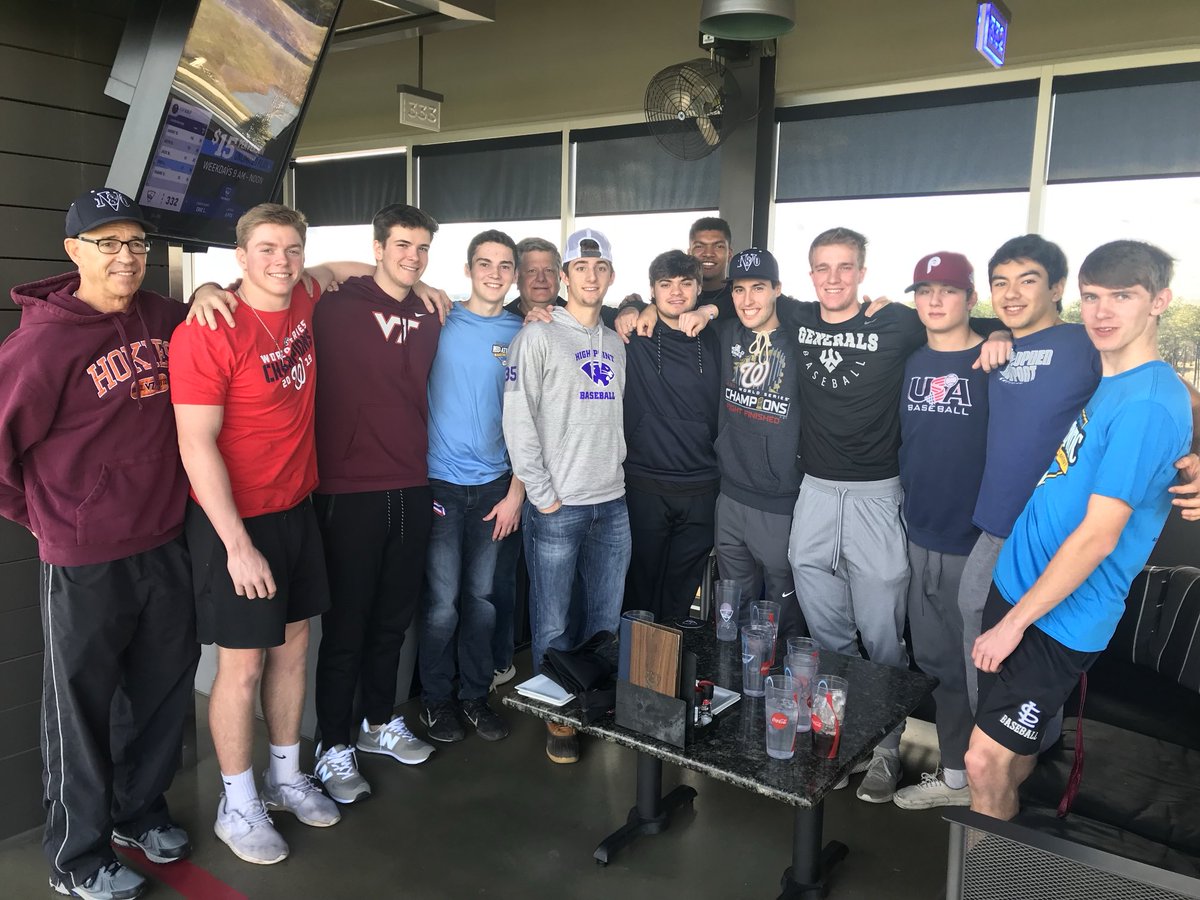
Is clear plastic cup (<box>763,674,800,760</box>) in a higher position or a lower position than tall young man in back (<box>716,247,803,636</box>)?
lower

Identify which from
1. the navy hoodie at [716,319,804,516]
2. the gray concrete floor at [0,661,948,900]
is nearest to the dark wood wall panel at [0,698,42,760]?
the gray concrete floor at [0,661,948,900]

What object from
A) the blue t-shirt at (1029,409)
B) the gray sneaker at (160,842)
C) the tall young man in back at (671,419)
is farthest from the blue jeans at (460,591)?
the blue t-shirt at (1029,409)

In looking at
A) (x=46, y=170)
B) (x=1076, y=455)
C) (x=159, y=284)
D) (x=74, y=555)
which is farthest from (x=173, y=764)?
(x=1076, y=455)

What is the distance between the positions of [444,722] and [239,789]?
2.74ft

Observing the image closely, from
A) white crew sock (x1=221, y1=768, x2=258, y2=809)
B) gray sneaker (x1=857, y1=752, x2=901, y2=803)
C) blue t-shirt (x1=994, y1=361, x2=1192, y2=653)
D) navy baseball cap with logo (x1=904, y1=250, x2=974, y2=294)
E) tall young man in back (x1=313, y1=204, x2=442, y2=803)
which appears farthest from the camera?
gray sneaker (x1=857, y1=752, x2=901, y2=803)

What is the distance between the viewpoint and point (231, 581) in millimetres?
2395

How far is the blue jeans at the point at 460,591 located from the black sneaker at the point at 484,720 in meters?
0.03

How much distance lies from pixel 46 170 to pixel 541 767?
7.94ft

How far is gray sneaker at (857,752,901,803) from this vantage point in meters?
2.88

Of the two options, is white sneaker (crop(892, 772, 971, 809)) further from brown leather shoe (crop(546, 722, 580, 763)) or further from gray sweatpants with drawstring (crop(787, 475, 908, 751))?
brown leather shoe (crop(546, 722, 580, 763))

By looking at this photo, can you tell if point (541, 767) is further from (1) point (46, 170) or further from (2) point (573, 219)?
(2) point (573, 219)

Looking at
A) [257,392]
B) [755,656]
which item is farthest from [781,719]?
[257,392]

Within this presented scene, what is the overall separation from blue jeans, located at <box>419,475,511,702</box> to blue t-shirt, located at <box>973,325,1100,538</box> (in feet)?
5.32

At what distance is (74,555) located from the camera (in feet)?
7.21
